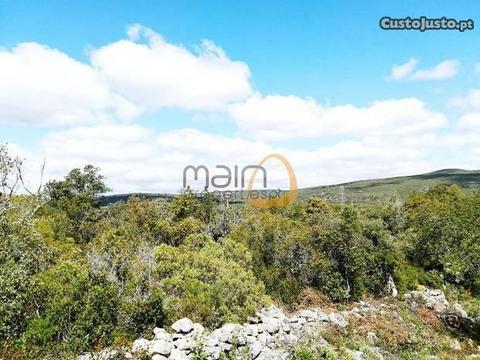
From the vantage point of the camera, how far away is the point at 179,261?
22.1m

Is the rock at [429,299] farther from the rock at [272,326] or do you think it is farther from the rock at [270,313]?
the rock at [272,326]

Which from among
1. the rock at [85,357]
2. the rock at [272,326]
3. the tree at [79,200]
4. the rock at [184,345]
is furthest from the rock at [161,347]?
the tree at [79,200]

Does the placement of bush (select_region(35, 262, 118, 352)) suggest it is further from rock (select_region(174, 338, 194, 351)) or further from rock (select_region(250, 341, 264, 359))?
rock (select_region(250, 341, 264, 359))

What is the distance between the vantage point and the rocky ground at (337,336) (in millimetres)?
14367

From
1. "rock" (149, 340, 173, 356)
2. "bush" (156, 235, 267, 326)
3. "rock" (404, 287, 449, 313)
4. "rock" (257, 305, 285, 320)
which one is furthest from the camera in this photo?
"rock" (404, 287, 449, 313)

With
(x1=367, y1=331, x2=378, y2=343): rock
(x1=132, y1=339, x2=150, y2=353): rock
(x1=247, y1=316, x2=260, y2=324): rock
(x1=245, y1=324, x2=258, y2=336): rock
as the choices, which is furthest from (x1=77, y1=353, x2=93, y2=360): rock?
(x1=367, y1=331, x2=378, y2=343): rock

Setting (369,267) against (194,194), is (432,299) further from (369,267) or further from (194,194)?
(194,194)

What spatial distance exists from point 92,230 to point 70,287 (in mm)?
33653

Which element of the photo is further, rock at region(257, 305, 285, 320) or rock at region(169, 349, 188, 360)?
rock at region(257, 305, 285, 320)

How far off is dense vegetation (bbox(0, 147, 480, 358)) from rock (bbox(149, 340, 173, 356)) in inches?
63.1

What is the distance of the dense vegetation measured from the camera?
15.5 m

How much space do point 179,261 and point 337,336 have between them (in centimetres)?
893

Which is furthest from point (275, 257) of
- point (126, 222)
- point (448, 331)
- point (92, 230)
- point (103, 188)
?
point (103, 188)

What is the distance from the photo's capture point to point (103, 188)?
61.2m
